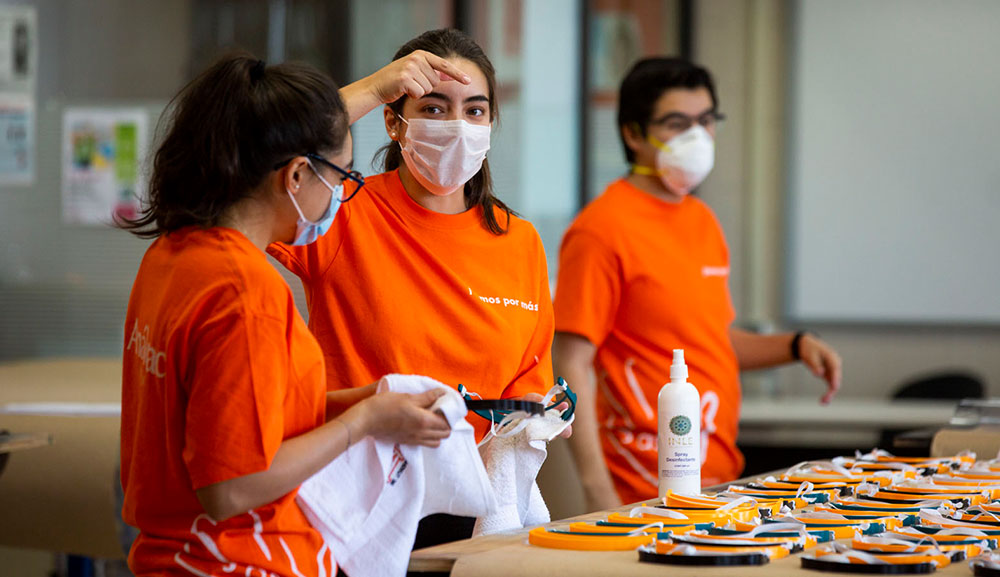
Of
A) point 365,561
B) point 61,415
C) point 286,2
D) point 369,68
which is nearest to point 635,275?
point 365,561

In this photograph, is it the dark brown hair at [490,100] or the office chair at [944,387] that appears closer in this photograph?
the dark brown hair at [490,100]

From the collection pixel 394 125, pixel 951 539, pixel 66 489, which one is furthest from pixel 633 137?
pixel 66 489

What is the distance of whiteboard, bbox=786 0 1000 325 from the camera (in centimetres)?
473

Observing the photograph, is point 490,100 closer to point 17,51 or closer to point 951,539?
point 951,539

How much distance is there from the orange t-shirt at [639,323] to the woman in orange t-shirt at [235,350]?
3.10ft

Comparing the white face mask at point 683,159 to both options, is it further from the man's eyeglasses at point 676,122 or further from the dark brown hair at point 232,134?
the dark brown hair at point 232,134

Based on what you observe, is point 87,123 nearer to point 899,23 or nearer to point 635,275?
point 635,275

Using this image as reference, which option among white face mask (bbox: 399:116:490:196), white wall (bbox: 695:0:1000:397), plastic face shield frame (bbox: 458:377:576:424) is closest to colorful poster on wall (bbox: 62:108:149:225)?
white wall (bbox: 695:0:1000:397)

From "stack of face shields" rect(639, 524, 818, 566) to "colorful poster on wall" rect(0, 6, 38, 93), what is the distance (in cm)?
397

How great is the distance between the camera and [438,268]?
1.80 metres

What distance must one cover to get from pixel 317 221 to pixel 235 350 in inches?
9.8

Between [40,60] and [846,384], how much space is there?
368 centimetres

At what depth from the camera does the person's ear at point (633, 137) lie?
8.15 feet

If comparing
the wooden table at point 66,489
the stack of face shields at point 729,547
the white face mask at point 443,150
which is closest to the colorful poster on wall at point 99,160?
the wooden table at point 66,489
